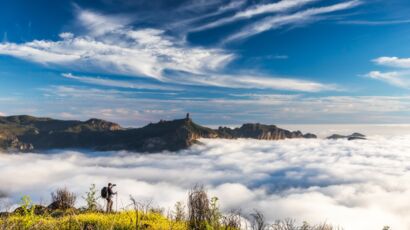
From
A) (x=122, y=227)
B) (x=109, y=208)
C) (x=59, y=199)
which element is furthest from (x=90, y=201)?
(x=122, y=227)

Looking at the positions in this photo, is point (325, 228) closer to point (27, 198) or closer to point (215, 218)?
point (215, 218)

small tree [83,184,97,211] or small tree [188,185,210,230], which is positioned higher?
small tree [188,185,210,230]

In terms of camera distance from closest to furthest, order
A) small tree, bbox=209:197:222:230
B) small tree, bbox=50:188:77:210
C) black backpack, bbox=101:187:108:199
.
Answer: small tree, bbox=209:197:222:230
black backpack, bbox=101:187:108:199
small tree, bbox=50:188:77:210

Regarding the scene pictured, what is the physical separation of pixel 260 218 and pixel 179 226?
4.37 meters

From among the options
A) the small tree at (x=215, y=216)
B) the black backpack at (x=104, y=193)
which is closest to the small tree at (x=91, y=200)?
the black backpack at (x=104, y=193)

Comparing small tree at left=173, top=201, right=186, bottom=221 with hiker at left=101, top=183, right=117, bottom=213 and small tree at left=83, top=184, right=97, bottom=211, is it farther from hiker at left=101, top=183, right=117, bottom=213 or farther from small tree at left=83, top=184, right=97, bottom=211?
small tree at left=83, top=184, right=97, bottom=211

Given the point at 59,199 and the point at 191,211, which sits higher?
the point at 191,211

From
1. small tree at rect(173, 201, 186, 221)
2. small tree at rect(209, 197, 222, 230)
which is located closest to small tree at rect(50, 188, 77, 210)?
small tree at rect(173, 201, 186, 221)

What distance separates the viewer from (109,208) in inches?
893

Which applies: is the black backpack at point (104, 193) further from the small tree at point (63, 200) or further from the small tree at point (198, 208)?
the small tree at point (198, 208)

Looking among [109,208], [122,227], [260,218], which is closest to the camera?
[260,218]

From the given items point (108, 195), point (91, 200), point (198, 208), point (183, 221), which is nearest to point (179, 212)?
point (183, 221)

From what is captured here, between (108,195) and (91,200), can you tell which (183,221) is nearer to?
(108,195)

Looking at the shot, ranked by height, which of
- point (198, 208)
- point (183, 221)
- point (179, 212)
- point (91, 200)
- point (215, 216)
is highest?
point (215, 216)
